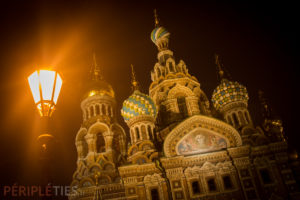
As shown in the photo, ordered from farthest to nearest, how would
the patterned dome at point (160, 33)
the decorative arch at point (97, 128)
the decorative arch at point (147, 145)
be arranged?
1. the patterned dome at point (160, 33)
2. the decorative arch at point (97, 128)
3. the decorative arch at point (147, 145)

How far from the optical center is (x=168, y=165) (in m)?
17.0

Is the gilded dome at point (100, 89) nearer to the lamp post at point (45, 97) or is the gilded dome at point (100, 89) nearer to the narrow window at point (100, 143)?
the narrow window at point (100, 143)

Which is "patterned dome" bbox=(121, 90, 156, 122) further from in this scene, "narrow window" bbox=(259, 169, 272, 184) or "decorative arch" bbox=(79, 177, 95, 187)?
"narrow window" bbox=(259, 169, 272, 184)

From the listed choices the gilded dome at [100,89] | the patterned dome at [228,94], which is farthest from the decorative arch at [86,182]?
the patterned dome at [228,94]

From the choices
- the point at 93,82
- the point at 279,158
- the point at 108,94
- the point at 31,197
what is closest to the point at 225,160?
the point at 279,158

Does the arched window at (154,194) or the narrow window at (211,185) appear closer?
the arched window at (154,194)

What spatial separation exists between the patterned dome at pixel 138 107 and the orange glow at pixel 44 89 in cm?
1574

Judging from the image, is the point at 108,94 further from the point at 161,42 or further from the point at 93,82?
the point at 161,42

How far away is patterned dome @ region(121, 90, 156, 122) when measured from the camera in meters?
20.4

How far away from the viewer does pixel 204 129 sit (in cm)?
1842

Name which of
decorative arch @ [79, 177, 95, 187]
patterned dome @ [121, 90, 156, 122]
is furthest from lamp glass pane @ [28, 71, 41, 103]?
patterned dome @ [121, 90, 156, 122]

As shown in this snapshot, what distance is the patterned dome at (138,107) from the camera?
20406 mm

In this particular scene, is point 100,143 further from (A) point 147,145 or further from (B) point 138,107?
(A) point 147,145

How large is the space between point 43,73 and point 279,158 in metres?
17.1
